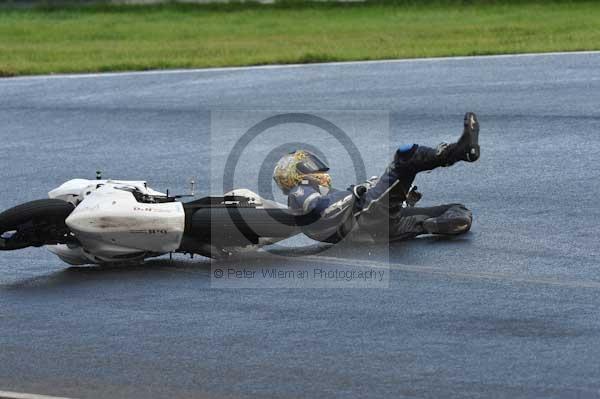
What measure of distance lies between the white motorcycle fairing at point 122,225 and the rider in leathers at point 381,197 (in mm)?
863

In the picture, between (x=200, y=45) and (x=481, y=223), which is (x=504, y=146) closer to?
(x=481, y=223)

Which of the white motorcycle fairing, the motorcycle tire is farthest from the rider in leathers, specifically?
the motorcycle tire

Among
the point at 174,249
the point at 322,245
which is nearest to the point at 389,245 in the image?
the point at 322,245

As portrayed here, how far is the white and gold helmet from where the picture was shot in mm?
9469

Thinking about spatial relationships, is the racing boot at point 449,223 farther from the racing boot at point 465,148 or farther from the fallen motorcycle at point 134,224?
the fallen motorcycle at point 134,224

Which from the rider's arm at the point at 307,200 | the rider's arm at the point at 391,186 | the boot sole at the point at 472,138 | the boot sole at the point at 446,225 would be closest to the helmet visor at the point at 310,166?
the rider's arm at the point at 307,200

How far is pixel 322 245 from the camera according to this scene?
9.84 metres

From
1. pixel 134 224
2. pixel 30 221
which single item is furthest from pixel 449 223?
pixel 30 221

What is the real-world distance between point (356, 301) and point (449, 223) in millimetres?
1717

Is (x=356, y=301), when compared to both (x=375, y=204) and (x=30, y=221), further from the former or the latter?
(x=30, y=221)

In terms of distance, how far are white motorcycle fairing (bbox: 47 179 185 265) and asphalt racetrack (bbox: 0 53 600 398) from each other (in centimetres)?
19

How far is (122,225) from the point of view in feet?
29.5

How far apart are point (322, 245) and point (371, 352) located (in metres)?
2.67

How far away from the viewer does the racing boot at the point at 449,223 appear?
31.9ft
